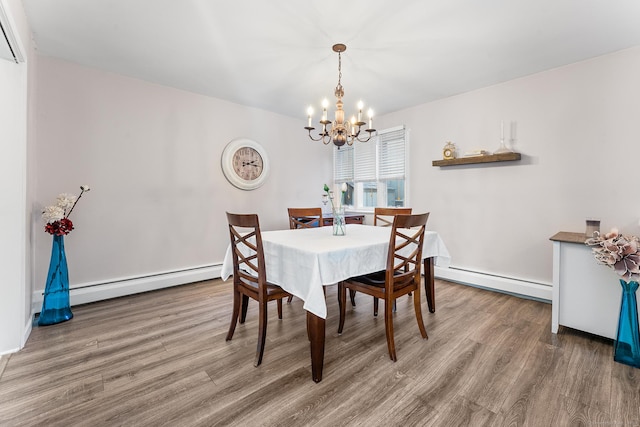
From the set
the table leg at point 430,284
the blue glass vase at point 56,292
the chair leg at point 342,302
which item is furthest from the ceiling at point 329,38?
the chair leg at point 342,302

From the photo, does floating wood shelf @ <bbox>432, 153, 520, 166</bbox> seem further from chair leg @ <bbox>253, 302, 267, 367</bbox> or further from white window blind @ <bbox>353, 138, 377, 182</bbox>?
chair leg @ <bbox>253, 302, 267, 367</bbox>

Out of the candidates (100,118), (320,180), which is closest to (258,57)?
(100,118)

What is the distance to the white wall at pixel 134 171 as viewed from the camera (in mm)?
2809

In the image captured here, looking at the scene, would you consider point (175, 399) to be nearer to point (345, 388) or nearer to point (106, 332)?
point (345, 388)

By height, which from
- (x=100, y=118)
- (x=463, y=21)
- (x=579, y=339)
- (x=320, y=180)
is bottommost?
(x=579, y=339)

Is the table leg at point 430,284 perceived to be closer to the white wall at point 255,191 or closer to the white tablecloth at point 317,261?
the white tablecloth at point 317,261

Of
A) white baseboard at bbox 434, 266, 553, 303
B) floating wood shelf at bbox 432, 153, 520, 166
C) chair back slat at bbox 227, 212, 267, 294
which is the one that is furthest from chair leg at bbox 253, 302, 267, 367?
floating wood shelf at bbox 432, 153, 520, 166

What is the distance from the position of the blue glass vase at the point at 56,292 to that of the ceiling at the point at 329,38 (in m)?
1.80

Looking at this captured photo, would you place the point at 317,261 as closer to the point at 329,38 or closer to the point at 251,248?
the point at 251,248

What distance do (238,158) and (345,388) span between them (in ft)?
10.7

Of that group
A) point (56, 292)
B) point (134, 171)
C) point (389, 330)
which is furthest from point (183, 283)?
point (389, 330)

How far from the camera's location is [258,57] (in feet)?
8.86

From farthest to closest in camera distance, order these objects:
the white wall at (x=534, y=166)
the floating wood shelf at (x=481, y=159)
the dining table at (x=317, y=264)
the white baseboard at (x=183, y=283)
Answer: the floating wood shelf at (x=481, y=159), the white baseboard at (x=183, y=283), the white wall at (x=534, y=166), the dining table at (x=317, y=264)

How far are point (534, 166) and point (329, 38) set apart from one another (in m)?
2.53
